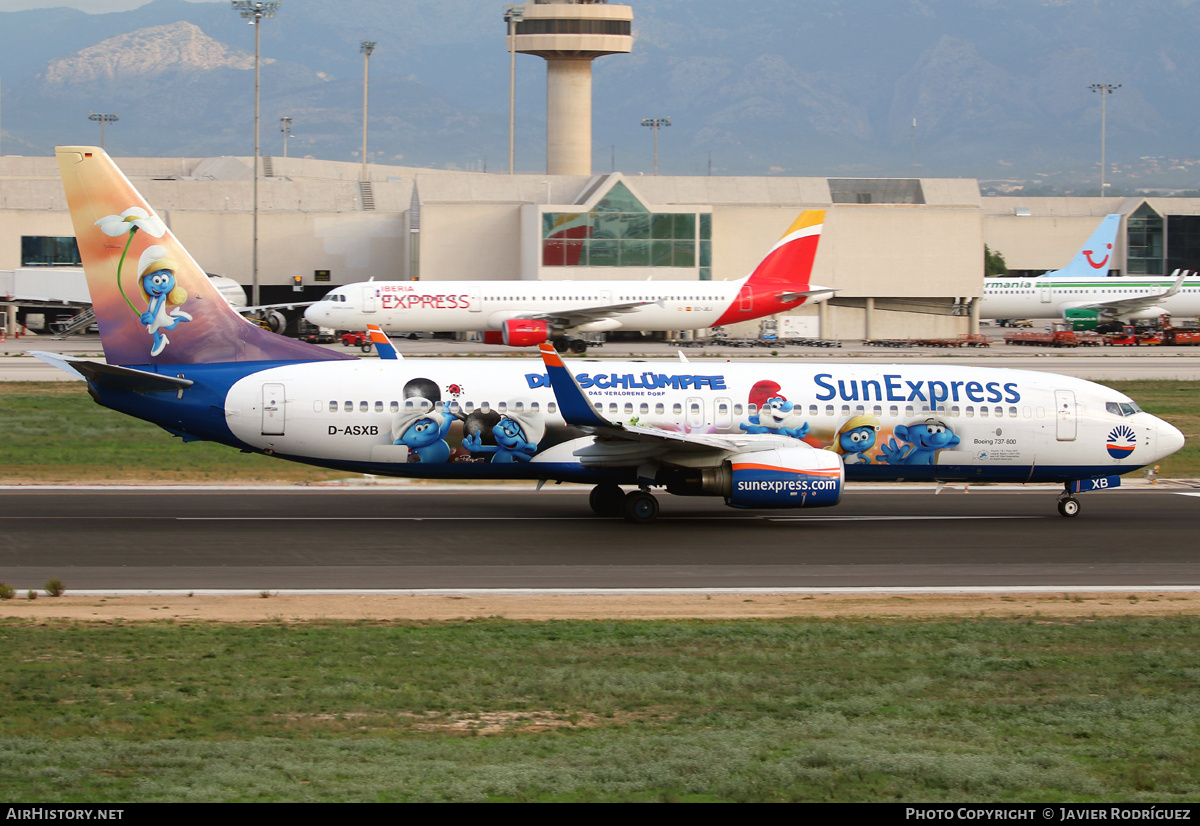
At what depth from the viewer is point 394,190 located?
4104 inches

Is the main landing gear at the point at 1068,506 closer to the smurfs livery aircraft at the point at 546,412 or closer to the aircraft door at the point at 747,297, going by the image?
the smurfs livery aircraft at the point at 546,412

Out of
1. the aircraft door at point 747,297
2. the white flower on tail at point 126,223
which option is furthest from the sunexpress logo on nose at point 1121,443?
the aircraft door at point 747,297

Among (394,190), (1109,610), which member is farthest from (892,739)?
(394,190)

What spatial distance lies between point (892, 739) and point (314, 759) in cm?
546

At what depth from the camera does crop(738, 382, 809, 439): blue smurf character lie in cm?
2819

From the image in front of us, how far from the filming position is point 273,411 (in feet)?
89.5

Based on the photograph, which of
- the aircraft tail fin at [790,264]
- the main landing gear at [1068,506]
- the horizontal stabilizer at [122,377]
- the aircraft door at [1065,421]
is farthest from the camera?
the aircraft tail fin at [790,264]

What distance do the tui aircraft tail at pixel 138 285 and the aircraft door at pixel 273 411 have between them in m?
1.29

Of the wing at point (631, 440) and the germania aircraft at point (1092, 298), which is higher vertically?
the germania aircraft at point (1092, 298)

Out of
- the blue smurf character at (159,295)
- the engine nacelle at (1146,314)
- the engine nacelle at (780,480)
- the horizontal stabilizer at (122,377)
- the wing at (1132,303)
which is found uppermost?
the wing at (1132,303)

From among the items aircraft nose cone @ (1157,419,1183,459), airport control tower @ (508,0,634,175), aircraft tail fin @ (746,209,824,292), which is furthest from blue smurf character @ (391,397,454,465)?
airport control tower @ (508,0,634,175)

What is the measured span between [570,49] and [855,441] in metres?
92.0

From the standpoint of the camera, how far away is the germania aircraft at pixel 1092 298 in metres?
92.6

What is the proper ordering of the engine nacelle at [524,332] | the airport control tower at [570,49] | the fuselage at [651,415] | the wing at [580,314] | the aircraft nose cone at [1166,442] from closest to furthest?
the fuselage at [651,415] < the aircraft nose cone at [1166,442] < the engine nacelle at [524,332] < the wing at [580,314] < the airport control tower at [570,49]
